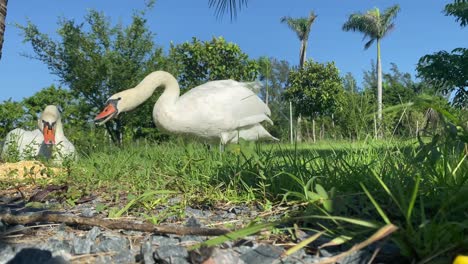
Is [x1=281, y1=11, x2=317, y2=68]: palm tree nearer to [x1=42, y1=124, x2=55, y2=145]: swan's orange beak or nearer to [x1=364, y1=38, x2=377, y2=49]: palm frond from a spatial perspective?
[x1=364, y1=38, x2=377, y2=49]: palm frond

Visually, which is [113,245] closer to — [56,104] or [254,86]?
[254,86]

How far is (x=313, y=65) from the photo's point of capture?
27844 millimetres

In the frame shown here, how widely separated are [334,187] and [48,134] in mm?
5207

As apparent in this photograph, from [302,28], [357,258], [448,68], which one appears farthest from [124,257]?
[302,28]

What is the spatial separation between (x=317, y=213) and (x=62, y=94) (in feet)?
29.6

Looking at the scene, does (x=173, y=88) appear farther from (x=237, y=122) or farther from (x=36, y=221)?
(x=36, y=221)

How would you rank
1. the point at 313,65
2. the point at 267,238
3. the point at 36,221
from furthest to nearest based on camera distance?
the point at 313,65
the point at 36,221
the point at 267,238

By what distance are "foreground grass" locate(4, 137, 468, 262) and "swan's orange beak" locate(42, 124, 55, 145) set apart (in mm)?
2564

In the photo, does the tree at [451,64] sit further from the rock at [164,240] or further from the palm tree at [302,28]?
the palm tree at [302,28]

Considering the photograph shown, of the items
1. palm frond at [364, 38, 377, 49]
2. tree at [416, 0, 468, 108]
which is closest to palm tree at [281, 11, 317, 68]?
palm frond at [364, 38, 377, 49]

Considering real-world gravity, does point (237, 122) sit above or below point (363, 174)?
above

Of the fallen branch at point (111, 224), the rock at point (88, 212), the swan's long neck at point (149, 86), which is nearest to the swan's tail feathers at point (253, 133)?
the swan's long neck at point (149, 86)

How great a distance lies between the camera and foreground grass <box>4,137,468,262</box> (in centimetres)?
124

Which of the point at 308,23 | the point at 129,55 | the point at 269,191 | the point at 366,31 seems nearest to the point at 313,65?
the point at 308,23
